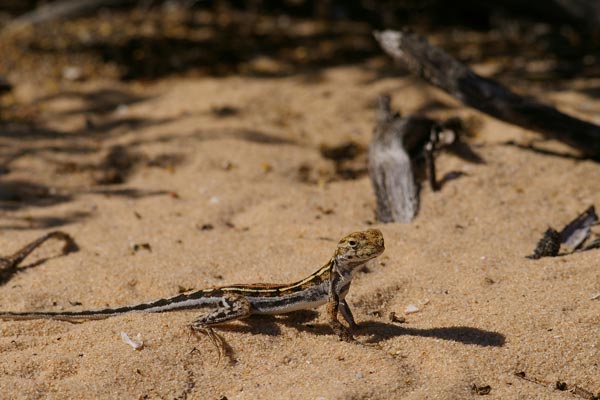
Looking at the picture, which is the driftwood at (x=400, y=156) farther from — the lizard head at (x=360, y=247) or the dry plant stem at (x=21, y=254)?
the dry plant stem at (x=21, y=254)

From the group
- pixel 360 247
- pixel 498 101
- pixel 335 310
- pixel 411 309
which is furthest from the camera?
pixel 498 101

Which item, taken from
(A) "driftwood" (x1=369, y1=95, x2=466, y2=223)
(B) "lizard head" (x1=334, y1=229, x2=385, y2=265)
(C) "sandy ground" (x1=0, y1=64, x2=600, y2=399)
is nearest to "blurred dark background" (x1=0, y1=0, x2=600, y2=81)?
(C) "sandy ground" (x1=0, y1=64, x2=600, y2=399)

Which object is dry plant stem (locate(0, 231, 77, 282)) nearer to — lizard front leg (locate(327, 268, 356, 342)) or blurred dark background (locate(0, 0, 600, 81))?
lizard front leg (locate(327, 268, 356, 342))

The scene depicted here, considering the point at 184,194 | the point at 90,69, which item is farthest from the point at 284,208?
the point at 90,69

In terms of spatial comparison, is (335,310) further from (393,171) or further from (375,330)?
(393,171)

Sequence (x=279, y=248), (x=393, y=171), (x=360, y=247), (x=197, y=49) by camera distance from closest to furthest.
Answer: (x=360, y=247)
(x=279, y=248)
(x=393, y=171)
(x=197, y=49)

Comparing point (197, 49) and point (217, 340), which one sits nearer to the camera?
point (217, 340)

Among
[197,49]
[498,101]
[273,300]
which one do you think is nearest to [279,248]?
[273,300]
